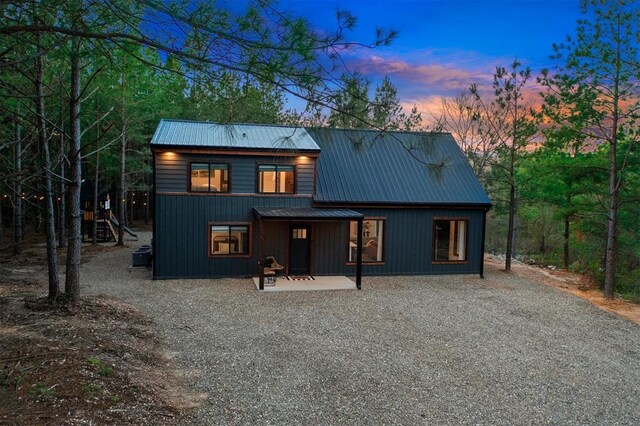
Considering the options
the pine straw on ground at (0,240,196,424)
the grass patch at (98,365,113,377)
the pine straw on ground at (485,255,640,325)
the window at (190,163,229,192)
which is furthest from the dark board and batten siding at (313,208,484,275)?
the grass patch at (98,365,113,377)

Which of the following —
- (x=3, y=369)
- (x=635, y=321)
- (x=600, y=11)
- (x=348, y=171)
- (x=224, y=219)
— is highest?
(x=600, y=11)

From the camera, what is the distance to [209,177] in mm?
13156

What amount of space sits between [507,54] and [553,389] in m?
12.3

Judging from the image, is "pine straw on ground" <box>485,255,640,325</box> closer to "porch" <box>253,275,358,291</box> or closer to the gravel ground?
the gravel ground

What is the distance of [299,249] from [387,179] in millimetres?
3741

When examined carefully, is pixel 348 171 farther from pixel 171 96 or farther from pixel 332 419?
pixel 171 96

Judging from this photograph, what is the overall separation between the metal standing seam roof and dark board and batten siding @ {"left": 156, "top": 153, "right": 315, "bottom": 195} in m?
0.34

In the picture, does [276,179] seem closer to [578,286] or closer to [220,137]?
[220,137]

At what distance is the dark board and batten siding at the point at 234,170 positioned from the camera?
41.9 feet

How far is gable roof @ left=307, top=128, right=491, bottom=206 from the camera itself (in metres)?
14.2

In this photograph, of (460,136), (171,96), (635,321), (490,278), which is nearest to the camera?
(635,321)

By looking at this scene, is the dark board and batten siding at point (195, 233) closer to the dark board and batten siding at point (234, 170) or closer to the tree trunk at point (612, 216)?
the dark board and batten siding at point (234, 170)

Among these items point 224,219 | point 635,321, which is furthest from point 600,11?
point 224,219

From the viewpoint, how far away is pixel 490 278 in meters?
14.9
